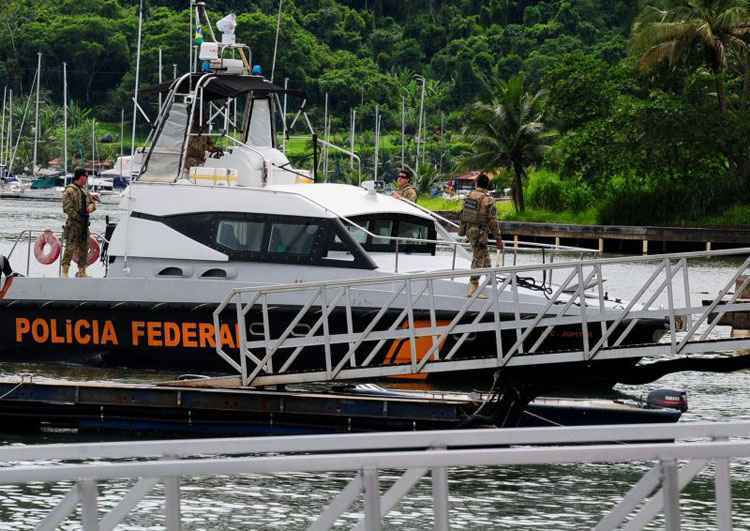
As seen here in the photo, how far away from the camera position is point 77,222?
19.7m

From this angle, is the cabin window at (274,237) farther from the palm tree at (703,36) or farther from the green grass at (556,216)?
the green grass at (556,216)

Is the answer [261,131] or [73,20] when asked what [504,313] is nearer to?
[261,131]

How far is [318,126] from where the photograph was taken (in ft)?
446

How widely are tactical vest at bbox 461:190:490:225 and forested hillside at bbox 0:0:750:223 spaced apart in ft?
129

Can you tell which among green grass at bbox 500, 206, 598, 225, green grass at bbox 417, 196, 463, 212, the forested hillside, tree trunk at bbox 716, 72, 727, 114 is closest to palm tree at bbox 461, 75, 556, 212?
the forested hillside

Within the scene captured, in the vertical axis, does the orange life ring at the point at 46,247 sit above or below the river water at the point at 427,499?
above

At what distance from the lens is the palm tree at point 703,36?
5538 centimetres

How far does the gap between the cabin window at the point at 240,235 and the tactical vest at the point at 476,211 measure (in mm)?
2722

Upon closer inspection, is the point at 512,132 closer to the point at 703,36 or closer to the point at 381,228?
the point at 703,36

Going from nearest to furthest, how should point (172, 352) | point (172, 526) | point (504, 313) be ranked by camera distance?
point (172, 526) → point (504, 313) → point (172, 352)

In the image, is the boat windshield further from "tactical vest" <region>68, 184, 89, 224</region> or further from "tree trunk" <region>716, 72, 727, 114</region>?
"tree trunk" <region>716, 72, 727, 114</region>

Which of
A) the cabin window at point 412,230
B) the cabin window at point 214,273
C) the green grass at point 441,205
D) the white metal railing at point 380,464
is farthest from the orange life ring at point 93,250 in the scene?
the green grass at point 441,205

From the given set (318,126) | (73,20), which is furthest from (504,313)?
(73,20)

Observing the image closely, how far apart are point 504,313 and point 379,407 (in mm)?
3117
